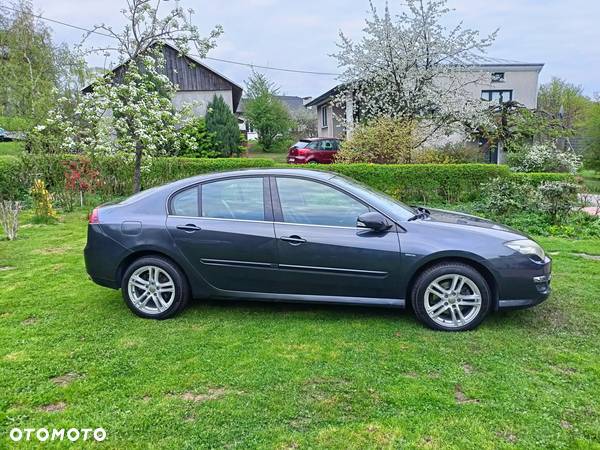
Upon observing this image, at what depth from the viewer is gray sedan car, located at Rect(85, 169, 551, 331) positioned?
393cm

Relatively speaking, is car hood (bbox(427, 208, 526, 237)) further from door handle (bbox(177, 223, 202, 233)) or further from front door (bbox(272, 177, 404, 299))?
door handle (bbox(177, 223, 202, 233))

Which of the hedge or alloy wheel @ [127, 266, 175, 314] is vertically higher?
the hedge

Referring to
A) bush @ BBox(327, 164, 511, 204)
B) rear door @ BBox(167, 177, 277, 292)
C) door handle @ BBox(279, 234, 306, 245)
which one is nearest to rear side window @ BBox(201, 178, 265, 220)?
rear door @ BBox(167, 177, 277, 292)

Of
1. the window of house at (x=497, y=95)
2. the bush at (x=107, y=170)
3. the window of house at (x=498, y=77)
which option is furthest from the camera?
the window of house at (x=497, y=95)

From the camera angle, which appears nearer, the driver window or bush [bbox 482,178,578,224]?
the driver window

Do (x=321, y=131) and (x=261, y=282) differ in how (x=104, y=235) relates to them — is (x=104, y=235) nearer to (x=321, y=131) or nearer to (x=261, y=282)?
(x=261, y=282)

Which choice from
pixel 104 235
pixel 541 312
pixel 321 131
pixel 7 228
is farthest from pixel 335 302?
pixel 321 131

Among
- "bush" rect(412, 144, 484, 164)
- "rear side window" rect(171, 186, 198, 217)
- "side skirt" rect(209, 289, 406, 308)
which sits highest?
"bush" rect(412, 144, 484, 164)

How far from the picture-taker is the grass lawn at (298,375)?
259 centimetres

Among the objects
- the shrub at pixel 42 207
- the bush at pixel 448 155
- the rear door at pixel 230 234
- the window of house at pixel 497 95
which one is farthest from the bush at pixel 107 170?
the window of house at pixel 497 95

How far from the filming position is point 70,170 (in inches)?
434

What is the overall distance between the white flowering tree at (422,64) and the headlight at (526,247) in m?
12.0

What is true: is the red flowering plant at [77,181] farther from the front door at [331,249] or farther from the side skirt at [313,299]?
the front door at [331,249]

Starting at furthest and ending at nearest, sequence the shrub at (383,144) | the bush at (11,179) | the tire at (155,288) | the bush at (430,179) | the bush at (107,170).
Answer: the shrub at (383,144), the bush at (430,179), the bush at (107,170), the bush at (11,179), the tire at (155,288)
